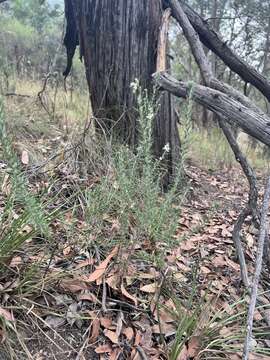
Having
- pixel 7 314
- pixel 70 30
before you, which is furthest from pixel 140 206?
pixel 70 30

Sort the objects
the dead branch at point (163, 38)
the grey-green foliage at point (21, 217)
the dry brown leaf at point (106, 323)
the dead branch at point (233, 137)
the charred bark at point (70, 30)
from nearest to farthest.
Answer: the grey-green foliage at point (21, 217), the dry brown leaf at point (106, 323), the dead branch at point (233, 137), the dead branch at point (163, 38), the charred bark at point (70, 30)

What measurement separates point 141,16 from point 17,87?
253 cm

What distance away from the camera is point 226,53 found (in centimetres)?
303

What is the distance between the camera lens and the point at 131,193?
81.1 inches

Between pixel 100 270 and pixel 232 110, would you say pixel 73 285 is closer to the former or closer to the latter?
pixel 100 270

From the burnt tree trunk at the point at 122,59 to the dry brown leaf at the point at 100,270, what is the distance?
45.9 inches

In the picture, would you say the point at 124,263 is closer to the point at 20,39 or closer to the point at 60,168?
the point at 60,168

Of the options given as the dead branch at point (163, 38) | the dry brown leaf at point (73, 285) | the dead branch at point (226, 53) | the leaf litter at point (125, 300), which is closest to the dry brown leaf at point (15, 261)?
the leaf litter at point (125, 300)

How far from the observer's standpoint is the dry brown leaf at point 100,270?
1803 millimetres

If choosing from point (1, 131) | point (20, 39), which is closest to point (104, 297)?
point (1, 131)

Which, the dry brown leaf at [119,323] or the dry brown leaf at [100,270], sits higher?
the dry brown leaf at [100,270]

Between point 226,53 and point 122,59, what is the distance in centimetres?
82

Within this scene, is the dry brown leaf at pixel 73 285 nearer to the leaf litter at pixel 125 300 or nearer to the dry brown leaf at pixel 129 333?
the leaf litter at pixel 125 300

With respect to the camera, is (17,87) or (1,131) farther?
(17,87)
